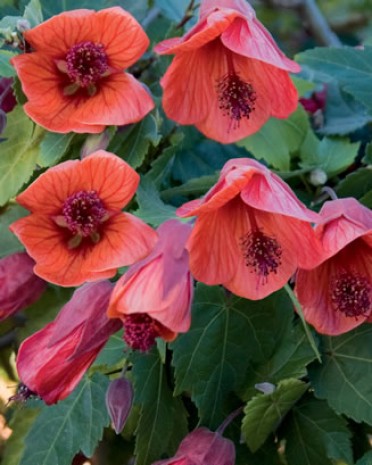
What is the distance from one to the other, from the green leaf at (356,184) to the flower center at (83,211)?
22 centimetres

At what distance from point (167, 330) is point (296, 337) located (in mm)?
152

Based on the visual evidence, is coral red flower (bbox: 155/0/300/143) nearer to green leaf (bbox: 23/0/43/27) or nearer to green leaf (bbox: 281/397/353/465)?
green leaf (bbox: 23/0/43/27)

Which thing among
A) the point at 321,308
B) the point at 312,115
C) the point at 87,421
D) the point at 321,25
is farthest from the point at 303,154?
the point at 321,25

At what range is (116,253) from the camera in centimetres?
61

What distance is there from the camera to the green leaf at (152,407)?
2.25 feet

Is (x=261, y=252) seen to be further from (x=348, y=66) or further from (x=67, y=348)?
(x=348, y=66)

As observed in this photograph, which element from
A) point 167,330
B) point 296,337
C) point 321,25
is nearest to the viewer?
point 167,330

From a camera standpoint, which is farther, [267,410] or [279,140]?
[279,140]

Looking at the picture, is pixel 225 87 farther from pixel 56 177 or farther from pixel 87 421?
pixel 87 421

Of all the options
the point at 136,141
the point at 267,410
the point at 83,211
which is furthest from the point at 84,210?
the point at 267,410

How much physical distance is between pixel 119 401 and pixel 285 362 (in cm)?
14

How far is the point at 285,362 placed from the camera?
27.3 inches

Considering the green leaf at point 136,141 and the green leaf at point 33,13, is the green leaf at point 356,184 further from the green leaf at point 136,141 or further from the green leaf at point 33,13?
the green leaf at point 33,13

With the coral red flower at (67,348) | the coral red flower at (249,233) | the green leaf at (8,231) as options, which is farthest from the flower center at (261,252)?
the green leaf at (8,231)
